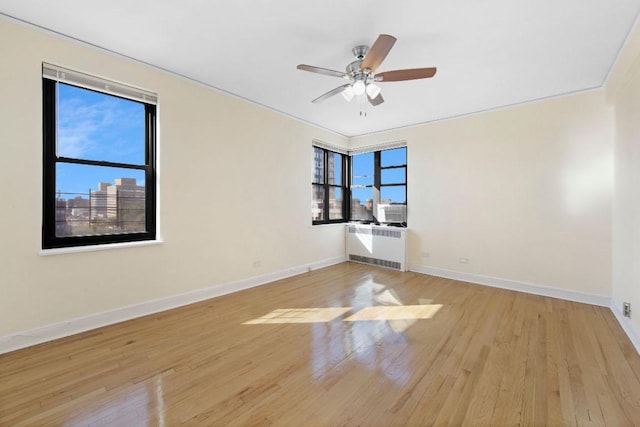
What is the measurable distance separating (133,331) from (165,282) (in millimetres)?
607

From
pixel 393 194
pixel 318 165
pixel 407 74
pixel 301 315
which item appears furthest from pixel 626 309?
pixel 318 165

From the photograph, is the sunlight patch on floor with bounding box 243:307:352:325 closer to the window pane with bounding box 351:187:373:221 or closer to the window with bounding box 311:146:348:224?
the window with bounding box 311:146:348:224

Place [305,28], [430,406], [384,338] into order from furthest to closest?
1. [384,338]
2. [305,28]
3. [430,406]

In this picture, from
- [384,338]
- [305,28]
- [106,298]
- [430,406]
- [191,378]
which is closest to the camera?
[430,406]

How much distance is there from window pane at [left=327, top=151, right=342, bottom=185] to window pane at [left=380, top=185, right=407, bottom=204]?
3.12ft

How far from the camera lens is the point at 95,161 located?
261cm

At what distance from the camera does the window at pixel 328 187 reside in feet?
17.0

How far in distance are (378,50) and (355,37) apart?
42cm

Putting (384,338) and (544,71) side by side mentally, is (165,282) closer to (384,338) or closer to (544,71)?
(384,338)

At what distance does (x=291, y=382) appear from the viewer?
5.99ft

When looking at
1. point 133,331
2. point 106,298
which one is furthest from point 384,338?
point 106,298

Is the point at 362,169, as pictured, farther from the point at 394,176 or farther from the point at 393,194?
the point at 393,194

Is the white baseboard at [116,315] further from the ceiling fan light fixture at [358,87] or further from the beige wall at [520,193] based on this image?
the beige wall at [520,193]

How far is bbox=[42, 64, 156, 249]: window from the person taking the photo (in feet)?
7.84
